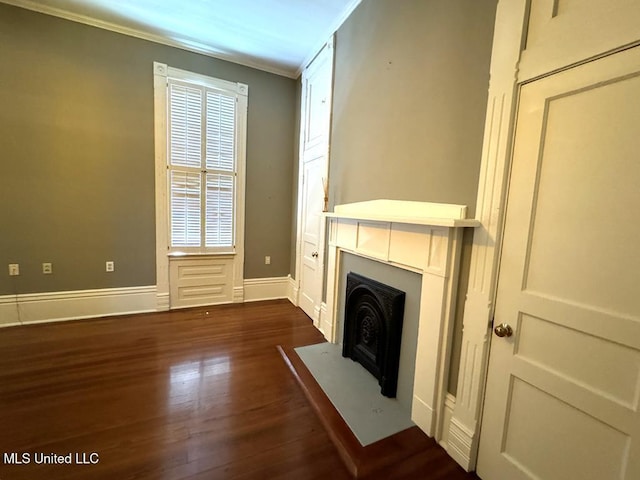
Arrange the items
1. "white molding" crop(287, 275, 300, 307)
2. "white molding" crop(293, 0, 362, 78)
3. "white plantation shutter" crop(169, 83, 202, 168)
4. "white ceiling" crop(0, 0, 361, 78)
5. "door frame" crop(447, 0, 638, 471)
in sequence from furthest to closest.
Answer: "white molding" crop(287, 275, 300, 307)
"white plantation shutter" crop(169, 83, 202, 168)
"white ceiling" crop(0, 0, 361, 78)
"white molding" crop(293, 0, 362, 78)
"door frame" crop(447, 0, 638, 471)

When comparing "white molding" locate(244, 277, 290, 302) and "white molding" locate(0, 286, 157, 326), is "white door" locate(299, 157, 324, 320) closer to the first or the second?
"white molding" locate(244, 277, 290, 302)

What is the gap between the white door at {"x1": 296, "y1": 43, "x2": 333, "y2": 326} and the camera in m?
3.11

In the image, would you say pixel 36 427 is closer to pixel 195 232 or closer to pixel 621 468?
pixel 195 232

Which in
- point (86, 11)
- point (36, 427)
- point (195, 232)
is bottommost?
point (36, 427)

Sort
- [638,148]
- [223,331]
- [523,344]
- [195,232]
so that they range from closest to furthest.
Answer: [638,148], [523,344], [223,331], [195,232]

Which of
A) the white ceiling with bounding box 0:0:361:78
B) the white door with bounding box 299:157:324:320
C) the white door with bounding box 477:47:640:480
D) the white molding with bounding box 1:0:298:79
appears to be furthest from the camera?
the white door with bounding box 299:157:324:320

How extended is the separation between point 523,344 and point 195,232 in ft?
11.7

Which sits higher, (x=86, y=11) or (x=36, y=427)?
(x=86, y=11)

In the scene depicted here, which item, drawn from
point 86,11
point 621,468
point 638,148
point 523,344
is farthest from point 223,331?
point 86,11

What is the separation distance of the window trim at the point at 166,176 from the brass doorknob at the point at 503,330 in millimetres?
3287

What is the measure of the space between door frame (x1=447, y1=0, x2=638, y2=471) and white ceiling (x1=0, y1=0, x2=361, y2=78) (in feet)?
5.98

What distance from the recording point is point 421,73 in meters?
1.80

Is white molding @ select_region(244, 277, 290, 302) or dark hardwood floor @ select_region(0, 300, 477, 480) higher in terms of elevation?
white molding @ select_region(244, 277, 290, 302)

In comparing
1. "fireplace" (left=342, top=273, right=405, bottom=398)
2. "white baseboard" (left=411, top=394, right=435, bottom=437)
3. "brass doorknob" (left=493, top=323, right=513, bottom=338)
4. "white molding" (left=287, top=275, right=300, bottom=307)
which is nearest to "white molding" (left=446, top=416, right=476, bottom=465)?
"white baseboard" (left=411, top=394, right=435, bottom=437)
